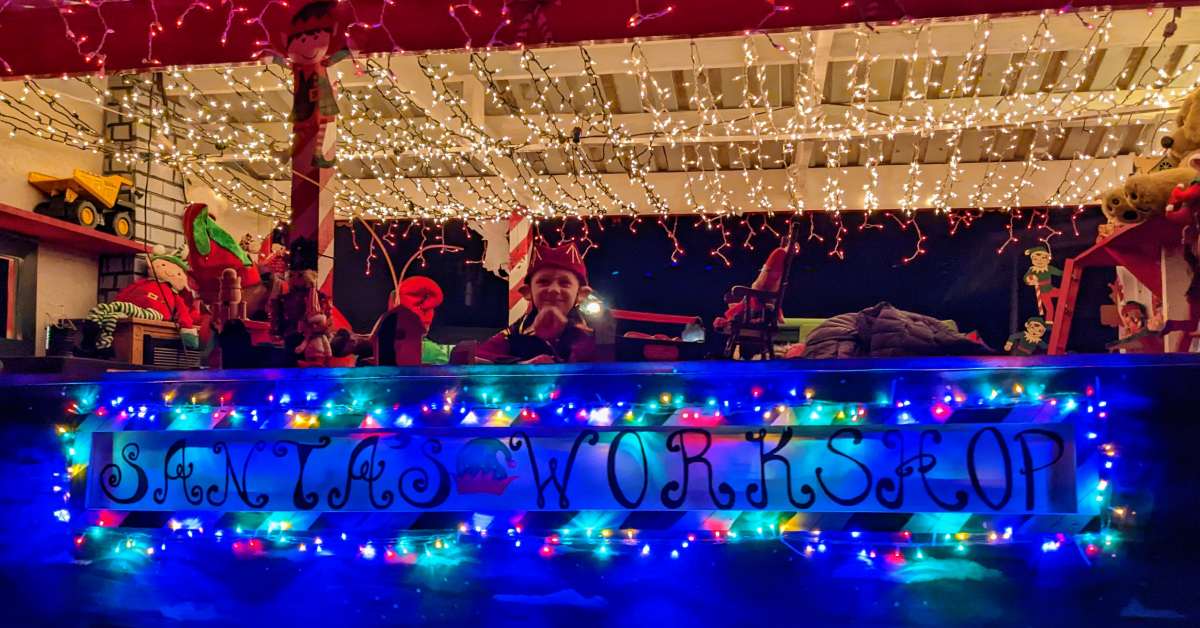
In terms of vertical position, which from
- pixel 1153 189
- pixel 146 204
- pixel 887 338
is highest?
pixel 146 204

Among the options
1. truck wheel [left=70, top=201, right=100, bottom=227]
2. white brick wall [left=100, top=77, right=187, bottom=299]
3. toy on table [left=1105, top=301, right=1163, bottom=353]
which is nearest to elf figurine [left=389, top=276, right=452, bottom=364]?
toy on table [left=1105, top=301, right=1163, bottom=353]

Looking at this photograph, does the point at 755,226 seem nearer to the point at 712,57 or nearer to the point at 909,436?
the point at 712,57

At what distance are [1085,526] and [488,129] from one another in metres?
7.70

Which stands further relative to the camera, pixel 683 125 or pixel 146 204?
pixel 683 125

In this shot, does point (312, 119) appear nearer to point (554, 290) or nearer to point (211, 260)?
point (211, 260)

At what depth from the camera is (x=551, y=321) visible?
3.13 meters

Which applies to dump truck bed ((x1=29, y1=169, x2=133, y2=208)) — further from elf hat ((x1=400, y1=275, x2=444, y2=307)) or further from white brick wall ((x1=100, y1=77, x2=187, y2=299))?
elf hat ((x1=400, y1=275, x2=444, y2=307))

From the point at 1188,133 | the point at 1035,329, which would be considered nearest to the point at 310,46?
the point at 1188,133

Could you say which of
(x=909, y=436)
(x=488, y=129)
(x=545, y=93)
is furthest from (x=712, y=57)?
(x=909, y=436)

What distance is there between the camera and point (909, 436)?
5.96ft

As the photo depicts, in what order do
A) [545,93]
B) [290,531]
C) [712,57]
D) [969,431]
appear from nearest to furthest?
[969,431] → [290,531] → [712,57] → [545,93]

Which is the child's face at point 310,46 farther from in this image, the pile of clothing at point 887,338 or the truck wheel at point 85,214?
the truck wheel at point 85,214

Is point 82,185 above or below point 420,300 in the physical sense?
above

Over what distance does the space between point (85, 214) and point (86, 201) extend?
142mm
